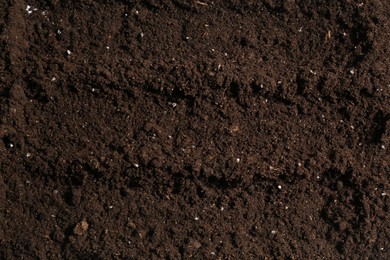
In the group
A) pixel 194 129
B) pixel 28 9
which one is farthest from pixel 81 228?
pixel 28 9

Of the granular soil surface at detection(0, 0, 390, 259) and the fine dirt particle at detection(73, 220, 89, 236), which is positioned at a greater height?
the granular soil surface at detection(0, 0, 390, 259)

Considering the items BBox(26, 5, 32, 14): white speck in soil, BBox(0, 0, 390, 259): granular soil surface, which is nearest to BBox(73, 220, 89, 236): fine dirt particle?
BBox(0, 0, 390, 259): granular soil surface

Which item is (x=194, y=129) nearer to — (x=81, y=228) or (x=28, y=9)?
(x=81, y=228)

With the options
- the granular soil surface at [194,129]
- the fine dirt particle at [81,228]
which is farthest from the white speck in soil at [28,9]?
the fine dirt particle at [81,228]

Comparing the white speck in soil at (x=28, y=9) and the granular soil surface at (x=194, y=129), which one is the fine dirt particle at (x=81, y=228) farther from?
the white speck in soil at (x=28, y=9)

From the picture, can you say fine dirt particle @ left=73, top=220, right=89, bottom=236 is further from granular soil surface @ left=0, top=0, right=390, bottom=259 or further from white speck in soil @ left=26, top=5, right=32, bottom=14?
white speck in soil @ left=26, top=5, right=32, bottom=14

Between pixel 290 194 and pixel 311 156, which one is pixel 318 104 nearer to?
pixel 311 156

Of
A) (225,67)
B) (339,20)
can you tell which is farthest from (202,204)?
(339,20)

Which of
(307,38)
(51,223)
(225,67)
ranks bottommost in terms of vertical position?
(51,223)
